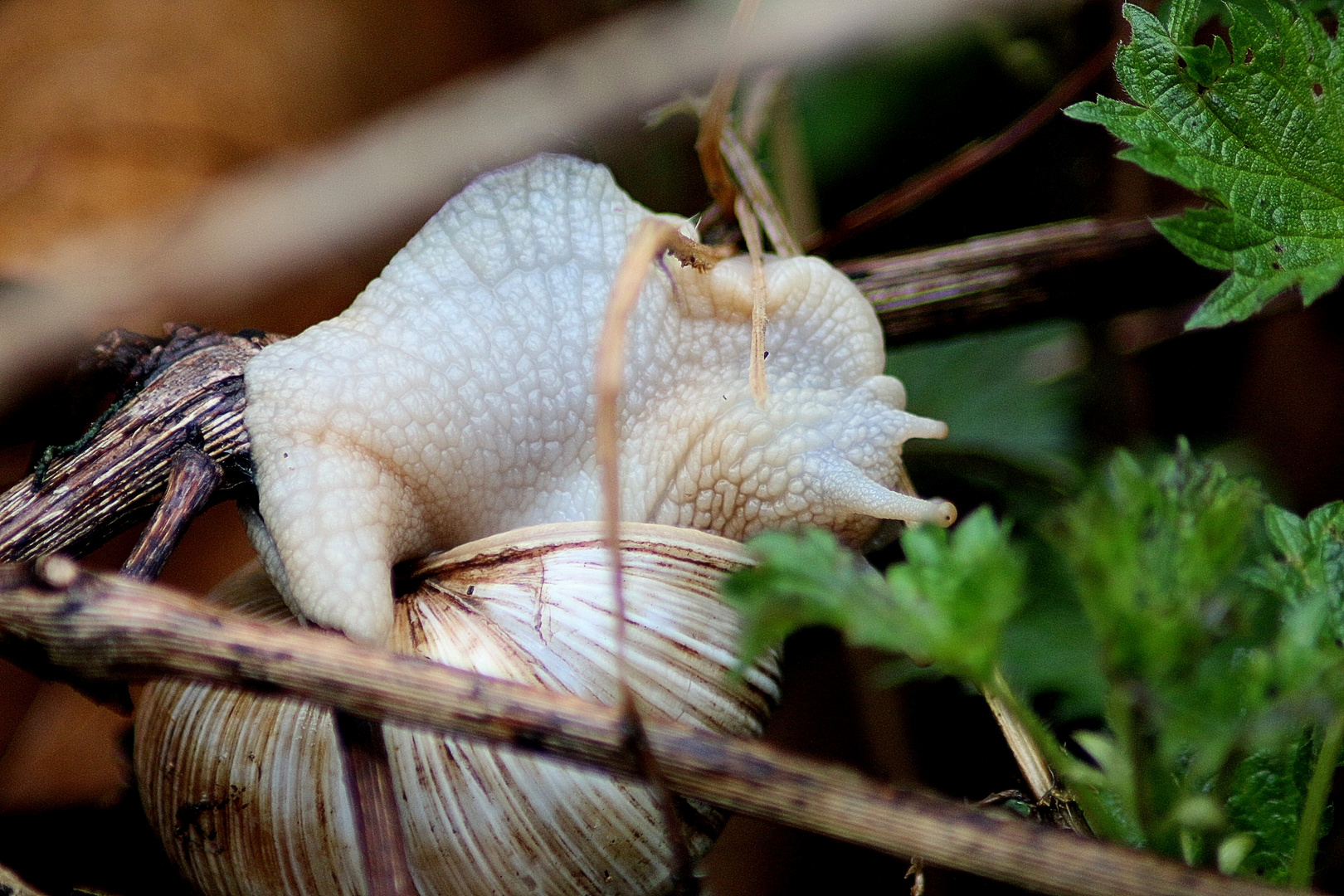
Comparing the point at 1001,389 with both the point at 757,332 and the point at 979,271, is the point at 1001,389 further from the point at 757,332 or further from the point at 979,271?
the point at 757,332

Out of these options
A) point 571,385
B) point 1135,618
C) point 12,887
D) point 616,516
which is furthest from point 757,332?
point 12,887

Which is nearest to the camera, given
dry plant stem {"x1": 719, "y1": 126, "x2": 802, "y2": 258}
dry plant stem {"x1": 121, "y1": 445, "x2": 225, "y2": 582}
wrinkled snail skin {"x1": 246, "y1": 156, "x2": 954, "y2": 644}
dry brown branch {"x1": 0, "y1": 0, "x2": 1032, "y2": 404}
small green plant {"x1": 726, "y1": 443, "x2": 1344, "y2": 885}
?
small green plant {"x1": 726, "y1": 443, "x2": 1344, "y2": 885}

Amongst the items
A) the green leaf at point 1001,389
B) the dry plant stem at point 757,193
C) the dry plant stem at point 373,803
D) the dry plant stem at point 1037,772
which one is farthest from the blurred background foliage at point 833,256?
the dry plant stem at point 373,803

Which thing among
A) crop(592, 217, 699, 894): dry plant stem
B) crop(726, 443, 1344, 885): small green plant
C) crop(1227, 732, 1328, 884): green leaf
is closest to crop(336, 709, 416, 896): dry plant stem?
crop(592, 217, 699, 894): dry plant stem

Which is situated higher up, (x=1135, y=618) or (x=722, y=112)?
(x=722, y=112)

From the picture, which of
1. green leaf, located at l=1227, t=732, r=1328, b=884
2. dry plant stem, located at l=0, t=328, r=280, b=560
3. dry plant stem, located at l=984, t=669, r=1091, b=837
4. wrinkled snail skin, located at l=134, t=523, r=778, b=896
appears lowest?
green leaf, located at l=1227, t=732, r=1328, b=884

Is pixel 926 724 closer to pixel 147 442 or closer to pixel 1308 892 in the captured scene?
pixel 1308 892

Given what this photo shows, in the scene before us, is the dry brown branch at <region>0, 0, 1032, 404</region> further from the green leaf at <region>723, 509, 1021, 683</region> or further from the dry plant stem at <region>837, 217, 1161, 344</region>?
the green leaf at <region>723, 509, 1021, 683</region>
